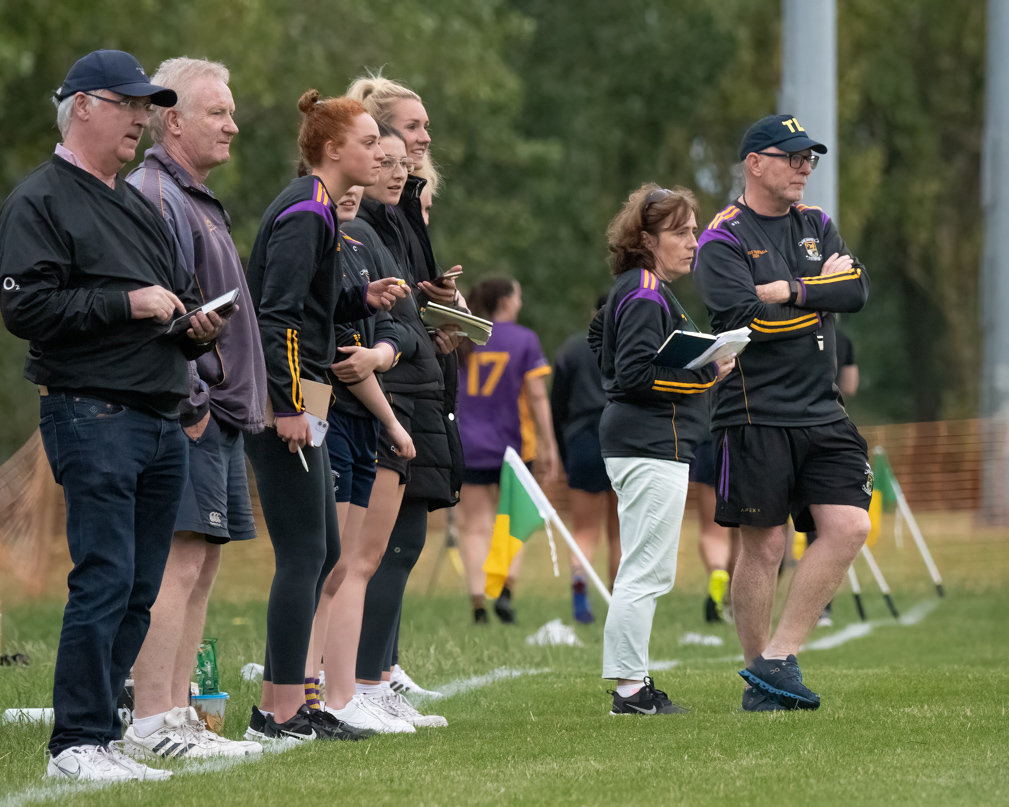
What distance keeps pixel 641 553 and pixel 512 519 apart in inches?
128

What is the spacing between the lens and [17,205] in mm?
4484

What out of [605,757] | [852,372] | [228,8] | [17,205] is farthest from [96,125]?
[228,8]

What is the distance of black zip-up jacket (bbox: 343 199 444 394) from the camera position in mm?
5992

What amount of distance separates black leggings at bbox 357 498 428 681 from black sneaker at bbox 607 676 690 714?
36.2 inches

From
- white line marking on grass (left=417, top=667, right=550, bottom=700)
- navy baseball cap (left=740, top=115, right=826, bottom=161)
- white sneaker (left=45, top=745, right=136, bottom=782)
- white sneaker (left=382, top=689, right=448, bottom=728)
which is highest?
navy baseball cap (left=740, top=115, right=826, bottom=161)

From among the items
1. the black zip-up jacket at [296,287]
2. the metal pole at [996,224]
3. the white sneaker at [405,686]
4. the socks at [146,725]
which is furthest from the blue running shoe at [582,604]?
the metal pole at [996,224]

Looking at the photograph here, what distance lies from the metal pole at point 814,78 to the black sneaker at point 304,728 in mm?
8037

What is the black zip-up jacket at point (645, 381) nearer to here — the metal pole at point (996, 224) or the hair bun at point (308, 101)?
the hair bun at point (308, 101)

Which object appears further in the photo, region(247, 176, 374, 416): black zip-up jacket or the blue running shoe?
the blue running shoe

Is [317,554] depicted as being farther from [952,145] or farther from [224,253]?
[952,145]

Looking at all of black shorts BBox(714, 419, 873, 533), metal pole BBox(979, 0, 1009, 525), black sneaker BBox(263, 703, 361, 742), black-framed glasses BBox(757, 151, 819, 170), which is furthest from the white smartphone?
metal pole BBox(979, 0, 1009, 525)

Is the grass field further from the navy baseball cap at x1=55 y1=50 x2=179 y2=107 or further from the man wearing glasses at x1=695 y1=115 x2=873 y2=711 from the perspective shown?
the navy baseball cap at x1=55 y1=50 x2=179 y2=107

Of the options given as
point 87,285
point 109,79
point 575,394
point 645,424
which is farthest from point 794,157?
point 575,394

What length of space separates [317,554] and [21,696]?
74.5 inches
